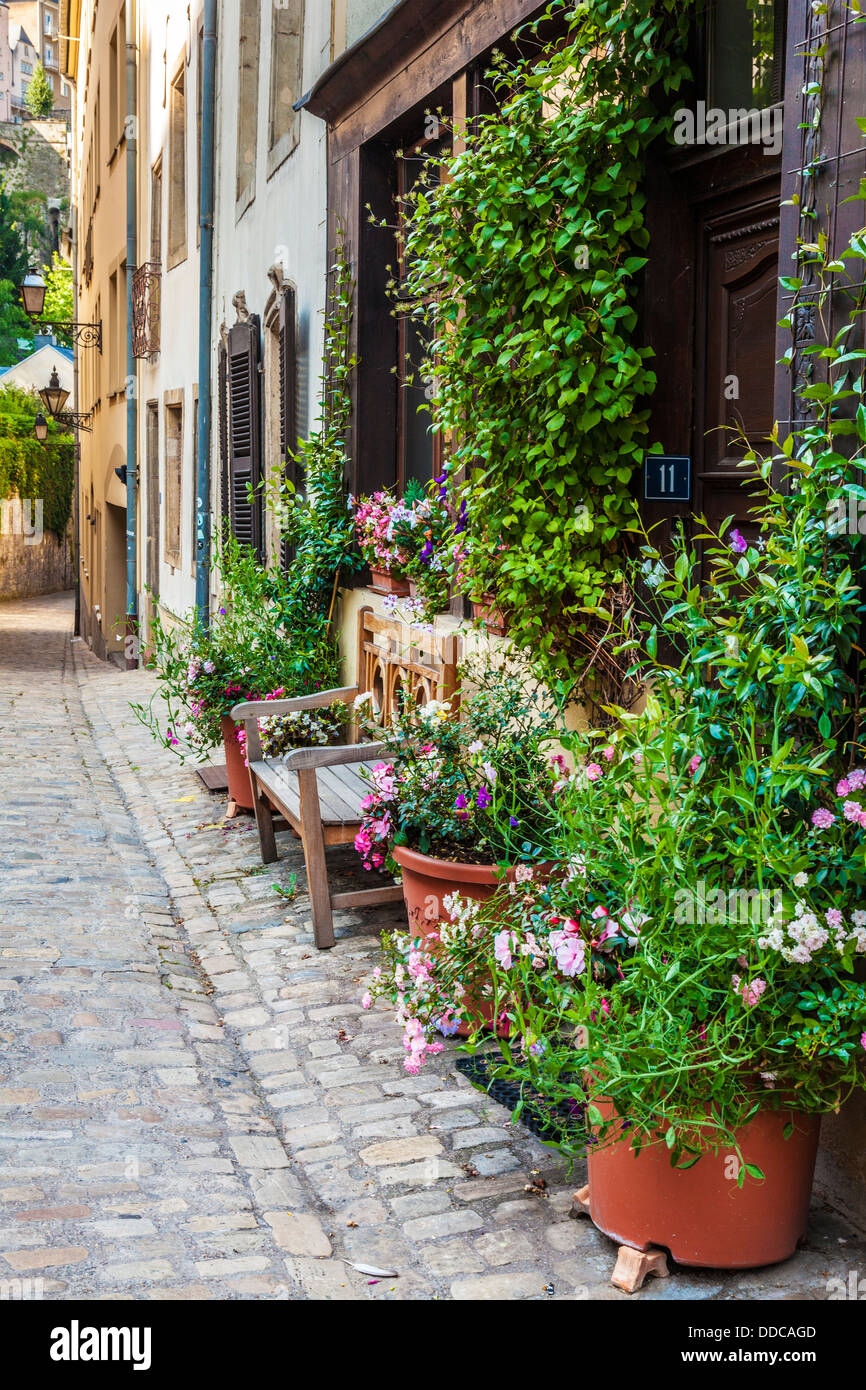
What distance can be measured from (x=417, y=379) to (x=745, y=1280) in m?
4.99

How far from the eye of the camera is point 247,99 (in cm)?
1012

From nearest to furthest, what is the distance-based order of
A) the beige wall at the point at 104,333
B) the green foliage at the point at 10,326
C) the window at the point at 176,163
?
the window at the point at 176,163
the beige wall at the point at 104,333
the green foliage at the point at 10,326

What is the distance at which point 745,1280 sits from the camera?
280 cm

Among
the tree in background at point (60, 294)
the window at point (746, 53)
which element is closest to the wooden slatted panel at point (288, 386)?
the window at point (746, 53)

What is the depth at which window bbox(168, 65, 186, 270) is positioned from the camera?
14109 millimetres

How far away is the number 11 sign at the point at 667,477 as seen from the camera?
13.3 ft

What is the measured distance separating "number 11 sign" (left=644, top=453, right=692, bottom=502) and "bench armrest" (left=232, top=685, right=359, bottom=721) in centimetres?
290

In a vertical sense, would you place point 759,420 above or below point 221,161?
below

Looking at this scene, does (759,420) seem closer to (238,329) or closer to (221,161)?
(238,329)

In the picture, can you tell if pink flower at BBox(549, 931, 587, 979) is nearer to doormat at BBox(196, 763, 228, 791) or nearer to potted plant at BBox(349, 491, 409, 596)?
potted plant at BBox(349, 491, 409, 596)

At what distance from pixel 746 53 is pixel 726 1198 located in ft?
9.76

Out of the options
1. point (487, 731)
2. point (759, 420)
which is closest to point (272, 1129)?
point (487, 731)

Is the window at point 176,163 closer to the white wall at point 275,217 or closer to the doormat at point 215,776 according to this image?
the white wall at point 275,217

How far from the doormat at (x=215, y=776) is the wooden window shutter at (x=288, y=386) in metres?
1.45
